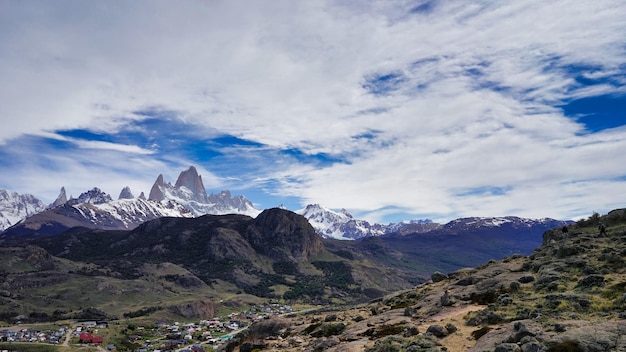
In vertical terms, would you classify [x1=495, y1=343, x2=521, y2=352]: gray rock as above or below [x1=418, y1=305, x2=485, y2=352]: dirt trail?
above

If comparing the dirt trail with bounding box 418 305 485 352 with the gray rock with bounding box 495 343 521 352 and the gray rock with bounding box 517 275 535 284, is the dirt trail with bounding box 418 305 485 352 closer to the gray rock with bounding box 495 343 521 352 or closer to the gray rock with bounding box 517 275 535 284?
the gray rock with bounding box 495 343 521 352

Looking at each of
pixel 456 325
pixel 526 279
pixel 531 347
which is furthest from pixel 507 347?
pixel 526 279

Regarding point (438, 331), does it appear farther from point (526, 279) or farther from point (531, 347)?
point (526, 279)

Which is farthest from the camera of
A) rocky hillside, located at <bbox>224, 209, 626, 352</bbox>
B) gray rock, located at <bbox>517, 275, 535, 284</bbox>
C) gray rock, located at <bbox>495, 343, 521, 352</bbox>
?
gray rock, located at <bbox>517, 275, 535, 284</bbox>

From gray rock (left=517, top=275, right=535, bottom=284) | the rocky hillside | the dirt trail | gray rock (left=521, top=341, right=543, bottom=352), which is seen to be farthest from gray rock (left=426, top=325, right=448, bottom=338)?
gray rock (left=517, top=275, right=535, bottom=284)

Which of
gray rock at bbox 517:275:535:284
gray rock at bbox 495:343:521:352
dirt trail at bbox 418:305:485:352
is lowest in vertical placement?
dirt trail at bbox 418:305:485:352

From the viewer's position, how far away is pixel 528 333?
25.2 metres

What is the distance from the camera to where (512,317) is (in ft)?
108

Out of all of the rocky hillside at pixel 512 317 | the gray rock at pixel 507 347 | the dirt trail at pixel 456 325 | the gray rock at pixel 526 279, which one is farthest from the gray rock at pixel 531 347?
the gray rock at pixel 526 279

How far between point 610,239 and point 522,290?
22.2 meters

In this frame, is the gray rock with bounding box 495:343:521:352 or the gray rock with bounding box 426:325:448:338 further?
the gray rock with bounding box 426:325:448:338

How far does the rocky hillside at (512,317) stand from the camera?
24.8m

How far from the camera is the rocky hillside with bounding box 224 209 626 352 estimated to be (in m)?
24.8

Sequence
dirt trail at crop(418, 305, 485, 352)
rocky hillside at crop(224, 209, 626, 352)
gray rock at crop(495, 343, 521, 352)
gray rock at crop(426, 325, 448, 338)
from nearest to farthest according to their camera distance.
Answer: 1. gray rock at crop(495, 343, 521, 352)
2. rocky hillside at crop(224, 209, 626, 352)
3. dirt trail at crop(418, 305, 485, 352)
4. gray rock at crop(426, 325, 448, 338)
